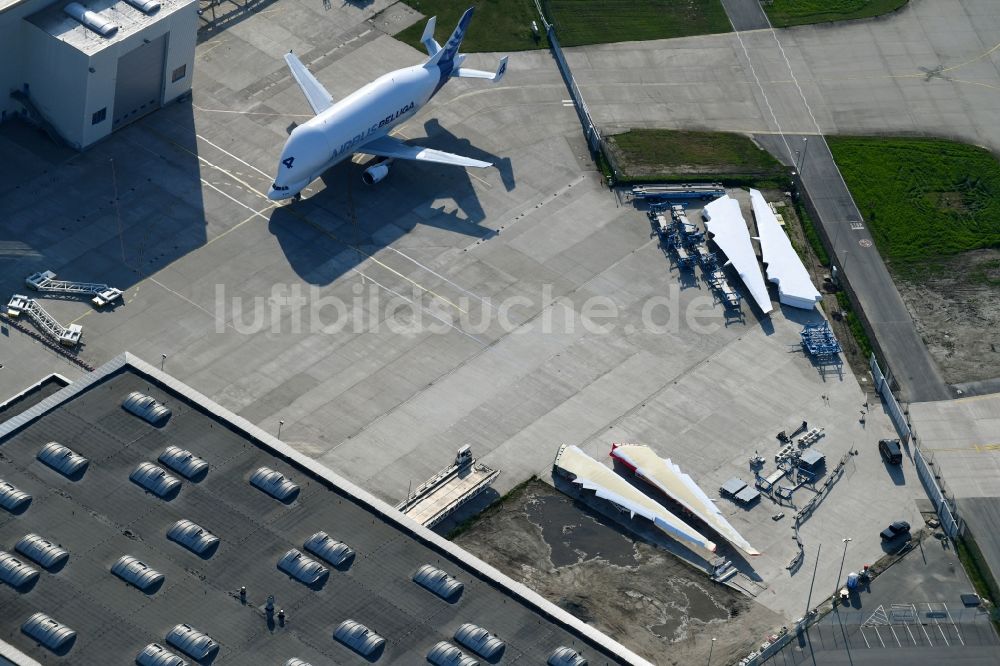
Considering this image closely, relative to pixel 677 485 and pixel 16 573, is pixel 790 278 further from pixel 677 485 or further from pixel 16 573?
pixel 16 573

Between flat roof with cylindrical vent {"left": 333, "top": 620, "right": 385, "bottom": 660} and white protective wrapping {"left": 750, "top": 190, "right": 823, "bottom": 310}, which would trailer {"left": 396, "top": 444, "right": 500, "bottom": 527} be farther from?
white protective wrapping {"left": 750, "top": 190, "right": 823, "bottom": 310}

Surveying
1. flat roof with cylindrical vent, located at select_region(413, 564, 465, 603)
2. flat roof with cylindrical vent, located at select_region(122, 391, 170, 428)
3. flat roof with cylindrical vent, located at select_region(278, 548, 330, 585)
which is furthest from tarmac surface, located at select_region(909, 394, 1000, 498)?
flat roof with cylindrical vent, located at select_region(122, 391, 170, 428)

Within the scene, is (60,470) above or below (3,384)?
above

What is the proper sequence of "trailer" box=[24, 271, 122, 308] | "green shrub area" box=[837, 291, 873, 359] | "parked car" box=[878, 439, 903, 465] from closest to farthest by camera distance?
"parked car" box=[878, 439, 903, 465]
"trailer" box=[24, 271, 122, 308]
"green shrub area" box=[837, 291, 873, 359]

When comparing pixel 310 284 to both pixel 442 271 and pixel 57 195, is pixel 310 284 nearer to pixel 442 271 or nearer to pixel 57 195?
pixel 442 271

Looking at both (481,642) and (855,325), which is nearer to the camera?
(481,642)

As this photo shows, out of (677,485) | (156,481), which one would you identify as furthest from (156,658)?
(677,485)

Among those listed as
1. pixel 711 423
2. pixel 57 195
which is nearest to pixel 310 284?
pixel 57 195
